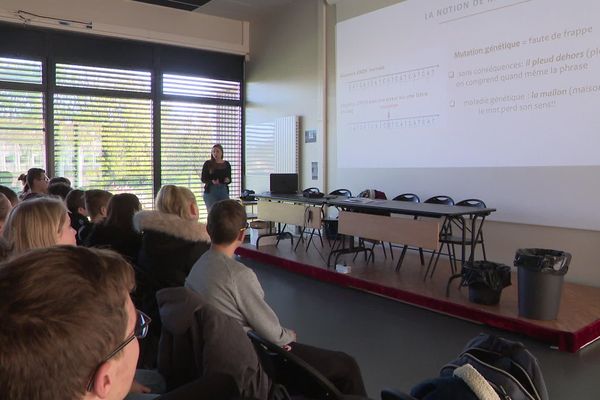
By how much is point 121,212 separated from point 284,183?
3590mm

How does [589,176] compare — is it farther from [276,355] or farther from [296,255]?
[276,355]

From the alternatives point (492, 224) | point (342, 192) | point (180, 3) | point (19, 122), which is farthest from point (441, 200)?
point (19, 122)

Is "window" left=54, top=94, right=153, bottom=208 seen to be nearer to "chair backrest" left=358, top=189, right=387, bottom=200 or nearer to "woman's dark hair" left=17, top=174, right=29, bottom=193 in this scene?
"woman's dark hair" left=17, top=174, right=29, bottom=193

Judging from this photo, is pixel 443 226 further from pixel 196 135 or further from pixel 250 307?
pixel 196 135

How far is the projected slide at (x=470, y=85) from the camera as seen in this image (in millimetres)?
4328

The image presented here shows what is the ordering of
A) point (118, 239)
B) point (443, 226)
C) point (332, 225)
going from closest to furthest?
point (118, 239), point (443, 226), point (332, 225)

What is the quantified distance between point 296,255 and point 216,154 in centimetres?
225

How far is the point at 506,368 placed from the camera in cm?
157

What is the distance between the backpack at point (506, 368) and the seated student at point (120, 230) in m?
2.10

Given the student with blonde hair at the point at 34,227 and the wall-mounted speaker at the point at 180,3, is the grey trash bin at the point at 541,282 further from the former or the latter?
the wall-mounted speaker at the point at 180,3

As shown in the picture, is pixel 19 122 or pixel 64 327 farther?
pixel 19 122

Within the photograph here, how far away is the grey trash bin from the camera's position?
3354 mm

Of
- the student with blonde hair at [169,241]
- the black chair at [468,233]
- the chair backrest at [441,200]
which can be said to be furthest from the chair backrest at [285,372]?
the chair backrest at [441,200]

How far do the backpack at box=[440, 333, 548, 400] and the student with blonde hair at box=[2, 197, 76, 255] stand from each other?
1.53 meters
